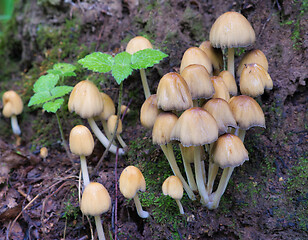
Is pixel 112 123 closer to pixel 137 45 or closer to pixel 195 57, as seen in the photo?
pixel 137 45

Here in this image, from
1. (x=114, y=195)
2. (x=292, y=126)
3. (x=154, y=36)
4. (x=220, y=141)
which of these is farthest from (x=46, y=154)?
(x=292, y=126)

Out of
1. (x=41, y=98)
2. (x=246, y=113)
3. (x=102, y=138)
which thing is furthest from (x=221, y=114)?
(x=41, y=98)

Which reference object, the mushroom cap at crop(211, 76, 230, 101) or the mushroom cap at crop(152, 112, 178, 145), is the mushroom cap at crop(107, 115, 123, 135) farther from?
the mushroom cap at crop(211, 76, 230, 101)

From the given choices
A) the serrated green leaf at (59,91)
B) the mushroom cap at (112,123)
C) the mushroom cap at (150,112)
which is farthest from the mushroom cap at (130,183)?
the serrated green leaf at (59,91)

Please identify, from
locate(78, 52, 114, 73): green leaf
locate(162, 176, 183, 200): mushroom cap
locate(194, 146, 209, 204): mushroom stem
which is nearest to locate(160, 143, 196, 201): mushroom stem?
locate(194, 146, 209, 204): mushroom stem

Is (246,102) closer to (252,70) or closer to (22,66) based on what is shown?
(252,70)
